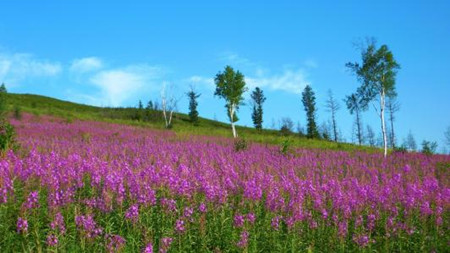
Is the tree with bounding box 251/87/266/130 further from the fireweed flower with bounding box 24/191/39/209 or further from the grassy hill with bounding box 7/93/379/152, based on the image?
the fireweed flower with bounding box 24/191/39/209

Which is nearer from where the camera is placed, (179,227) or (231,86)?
(179,227)

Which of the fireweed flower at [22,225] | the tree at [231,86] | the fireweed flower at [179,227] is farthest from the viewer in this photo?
the tree at [231,86]

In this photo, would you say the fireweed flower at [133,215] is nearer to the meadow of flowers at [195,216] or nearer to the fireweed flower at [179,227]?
the meadow of flowers at [195,216]

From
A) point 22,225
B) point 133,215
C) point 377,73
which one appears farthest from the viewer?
point 377,73

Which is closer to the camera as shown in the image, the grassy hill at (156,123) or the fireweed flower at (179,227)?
the fireweed flower at (179,227)

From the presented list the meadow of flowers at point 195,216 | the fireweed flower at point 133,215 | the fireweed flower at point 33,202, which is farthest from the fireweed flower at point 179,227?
the fireweed flower at point 33,202

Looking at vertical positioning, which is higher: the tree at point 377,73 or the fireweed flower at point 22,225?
the tree at point 377,73

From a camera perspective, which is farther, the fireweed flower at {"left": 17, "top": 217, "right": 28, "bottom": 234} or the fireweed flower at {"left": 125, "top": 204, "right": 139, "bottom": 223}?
the fireweed flower at {"left": 125, "top": 204, "right": 139, "bottom": 223}

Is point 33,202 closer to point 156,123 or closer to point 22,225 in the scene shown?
point 22,225

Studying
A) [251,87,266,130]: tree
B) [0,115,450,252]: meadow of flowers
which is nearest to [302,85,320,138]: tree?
[251,87,266,130]: tree

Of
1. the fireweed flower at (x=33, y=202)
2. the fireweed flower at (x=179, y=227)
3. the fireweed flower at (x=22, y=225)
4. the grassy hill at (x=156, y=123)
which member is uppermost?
the grassy hill at (x=156, y=123)

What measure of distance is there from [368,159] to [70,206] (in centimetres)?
1642

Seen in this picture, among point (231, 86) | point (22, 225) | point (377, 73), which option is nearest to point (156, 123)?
point (231, 86)

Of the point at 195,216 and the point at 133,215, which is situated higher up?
the point at 133,215
